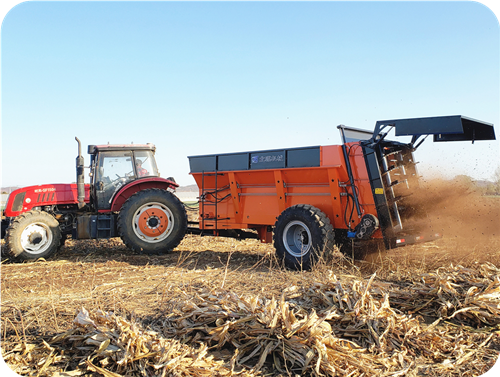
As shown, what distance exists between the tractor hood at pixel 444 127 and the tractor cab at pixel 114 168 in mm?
5337

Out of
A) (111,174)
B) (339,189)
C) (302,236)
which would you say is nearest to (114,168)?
(111,174)

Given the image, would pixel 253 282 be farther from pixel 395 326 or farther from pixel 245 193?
pixel 245 193

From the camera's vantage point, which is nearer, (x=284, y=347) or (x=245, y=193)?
(x=284, y=347)

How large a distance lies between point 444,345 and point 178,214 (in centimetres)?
648

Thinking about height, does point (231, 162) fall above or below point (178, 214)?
above

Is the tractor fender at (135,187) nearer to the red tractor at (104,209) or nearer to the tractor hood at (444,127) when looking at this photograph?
the red tractor at (104,209)

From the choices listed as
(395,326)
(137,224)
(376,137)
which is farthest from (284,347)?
(137,224)

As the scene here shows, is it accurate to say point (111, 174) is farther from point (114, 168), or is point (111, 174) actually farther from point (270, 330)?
point (270, 330)

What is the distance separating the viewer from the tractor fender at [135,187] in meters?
9.24

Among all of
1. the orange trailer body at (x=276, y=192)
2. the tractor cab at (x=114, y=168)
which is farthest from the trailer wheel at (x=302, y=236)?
the tractor cab at (x=114, y=168)

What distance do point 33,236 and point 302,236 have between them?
5443mm

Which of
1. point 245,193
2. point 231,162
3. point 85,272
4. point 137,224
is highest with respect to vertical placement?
point 231,162

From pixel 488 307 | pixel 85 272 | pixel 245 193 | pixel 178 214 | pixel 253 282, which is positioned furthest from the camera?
pixel 178 214

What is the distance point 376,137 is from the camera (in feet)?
22.5
